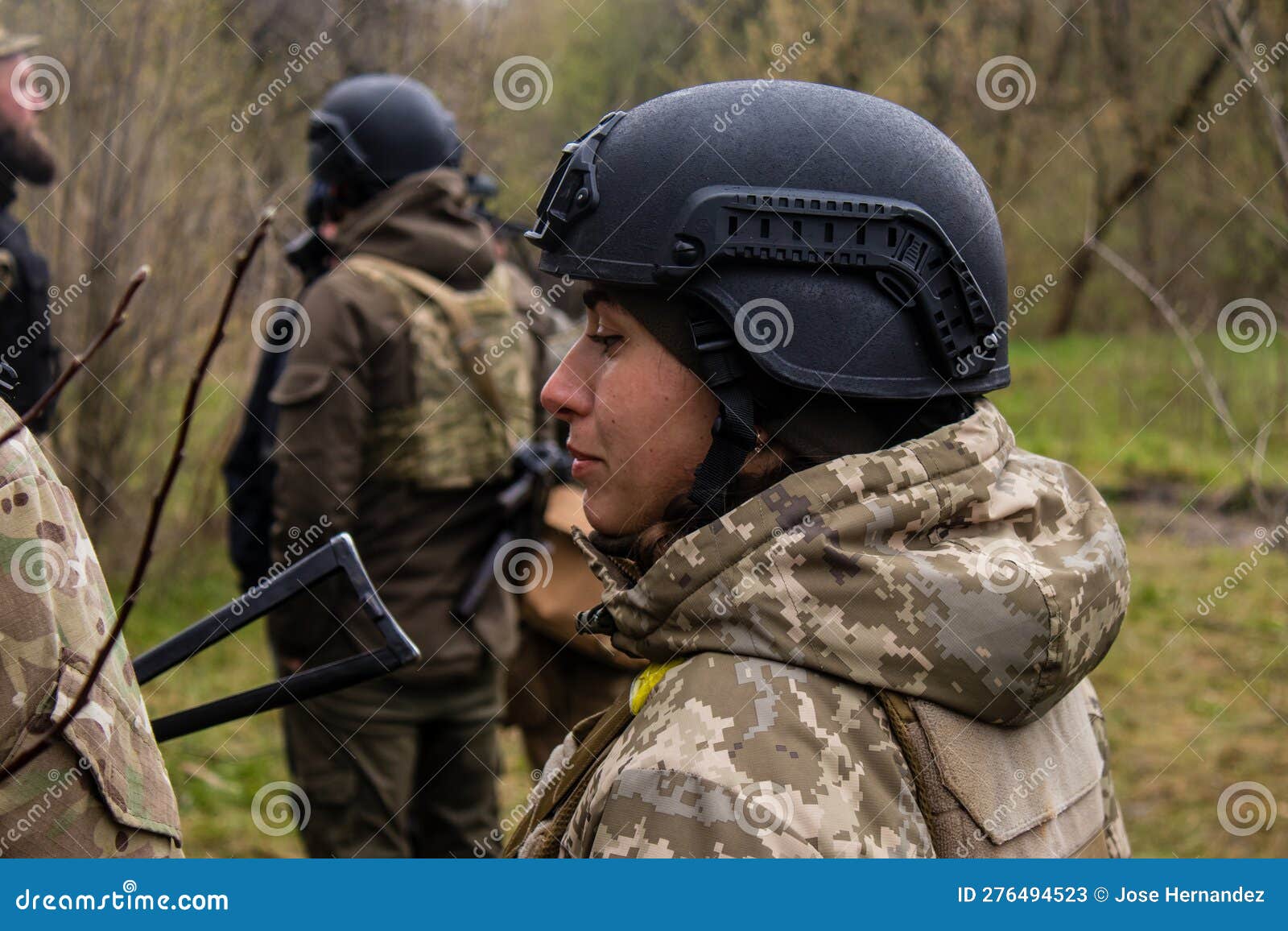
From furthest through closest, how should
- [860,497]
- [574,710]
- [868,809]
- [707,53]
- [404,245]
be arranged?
[707,53]
[574,710]
[404,245]
[860,497]
[868,809]

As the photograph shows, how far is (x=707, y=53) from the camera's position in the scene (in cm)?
905

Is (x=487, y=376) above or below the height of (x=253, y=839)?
above

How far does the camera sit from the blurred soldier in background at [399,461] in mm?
3760

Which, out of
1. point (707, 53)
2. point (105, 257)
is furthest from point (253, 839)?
point (707, 53)

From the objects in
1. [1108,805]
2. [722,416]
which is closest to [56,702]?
[722,416]

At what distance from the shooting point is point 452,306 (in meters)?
3.95

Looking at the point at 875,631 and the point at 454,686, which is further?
the point at 454,686

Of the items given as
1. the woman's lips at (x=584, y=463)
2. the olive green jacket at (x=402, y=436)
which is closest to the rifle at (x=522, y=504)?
the olive green jacket at (x=402, y=436)

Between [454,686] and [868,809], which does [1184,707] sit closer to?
[454,686]

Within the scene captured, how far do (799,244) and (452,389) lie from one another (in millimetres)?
2472

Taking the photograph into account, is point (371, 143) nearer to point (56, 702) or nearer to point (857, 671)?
point (56, 702)

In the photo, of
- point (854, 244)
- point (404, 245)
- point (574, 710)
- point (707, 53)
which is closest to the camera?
point (854, 244)

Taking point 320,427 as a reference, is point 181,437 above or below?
above

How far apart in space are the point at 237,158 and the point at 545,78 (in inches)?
67.8
